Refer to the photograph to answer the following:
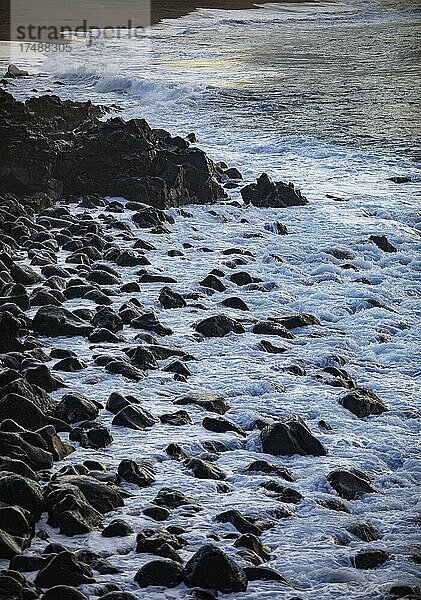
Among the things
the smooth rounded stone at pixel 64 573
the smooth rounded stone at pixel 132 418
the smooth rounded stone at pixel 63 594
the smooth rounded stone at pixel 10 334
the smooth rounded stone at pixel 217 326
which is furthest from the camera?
the smooth rounded stone at pixel 217 326

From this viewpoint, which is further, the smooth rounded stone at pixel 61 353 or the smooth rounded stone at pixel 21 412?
the smooth rounded stone at pixel 61 353

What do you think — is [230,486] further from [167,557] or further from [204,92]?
[204,92]

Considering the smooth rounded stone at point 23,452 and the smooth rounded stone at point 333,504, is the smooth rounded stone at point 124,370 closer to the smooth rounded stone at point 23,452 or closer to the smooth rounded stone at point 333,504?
the smooth rounded stone at point 23,452

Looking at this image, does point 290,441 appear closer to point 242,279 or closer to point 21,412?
point 21,412

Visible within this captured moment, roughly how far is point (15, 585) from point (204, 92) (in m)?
16.9

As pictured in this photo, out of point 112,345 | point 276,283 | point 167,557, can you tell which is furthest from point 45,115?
point 167,557

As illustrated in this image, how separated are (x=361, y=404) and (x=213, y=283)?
262 centimetres

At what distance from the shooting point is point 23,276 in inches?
294

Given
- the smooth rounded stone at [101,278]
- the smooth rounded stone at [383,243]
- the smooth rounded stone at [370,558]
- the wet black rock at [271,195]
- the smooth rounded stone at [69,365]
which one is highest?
the wet black rock at [271,195]

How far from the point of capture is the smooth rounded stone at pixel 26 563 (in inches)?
144

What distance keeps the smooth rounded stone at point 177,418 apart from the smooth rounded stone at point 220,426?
0.37 ft

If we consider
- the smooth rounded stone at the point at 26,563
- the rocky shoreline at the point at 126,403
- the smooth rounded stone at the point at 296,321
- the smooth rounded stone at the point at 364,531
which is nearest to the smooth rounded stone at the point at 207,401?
the rocky shoreline at the point at 126,403

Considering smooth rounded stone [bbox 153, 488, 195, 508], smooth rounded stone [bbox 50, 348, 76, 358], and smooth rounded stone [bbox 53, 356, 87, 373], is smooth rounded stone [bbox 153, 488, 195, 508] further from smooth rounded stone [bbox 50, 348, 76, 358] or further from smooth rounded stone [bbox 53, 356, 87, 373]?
smooth rounded stone [bbox 50, 348, 76, 358]

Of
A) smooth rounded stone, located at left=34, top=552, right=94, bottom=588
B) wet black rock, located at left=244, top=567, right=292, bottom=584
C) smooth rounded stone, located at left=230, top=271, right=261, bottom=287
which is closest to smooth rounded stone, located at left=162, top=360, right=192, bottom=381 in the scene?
smooth rounded stone, located at left=230, top=271, right=261, bottom=287
